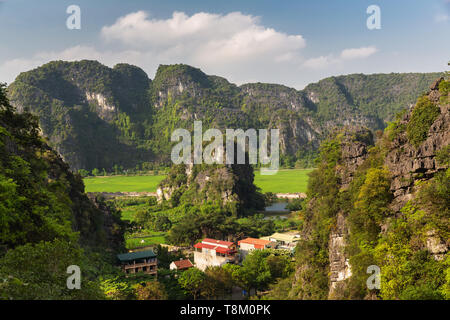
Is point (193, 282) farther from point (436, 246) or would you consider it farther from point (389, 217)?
point (436, 246)

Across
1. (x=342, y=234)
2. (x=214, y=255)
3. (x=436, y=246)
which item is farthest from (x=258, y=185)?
(x=436, y=246)

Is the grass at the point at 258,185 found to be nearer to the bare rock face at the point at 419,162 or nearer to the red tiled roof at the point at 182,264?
the red tiled roof at the point at 182,264

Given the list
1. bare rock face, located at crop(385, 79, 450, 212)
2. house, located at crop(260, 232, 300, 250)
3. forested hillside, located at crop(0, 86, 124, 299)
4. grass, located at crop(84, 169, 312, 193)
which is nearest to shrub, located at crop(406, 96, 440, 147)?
bare rock face, located at crop(385, 79, 450, 212)

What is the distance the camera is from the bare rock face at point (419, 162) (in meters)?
17.8

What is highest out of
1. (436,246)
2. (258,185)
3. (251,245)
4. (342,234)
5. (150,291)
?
(436,246)

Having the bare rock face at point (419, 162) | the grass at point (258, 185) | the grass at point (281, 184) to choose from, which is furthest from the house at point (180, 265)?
the grass at point (258, 185)

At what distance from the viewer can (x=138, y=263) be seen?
32.8 metres

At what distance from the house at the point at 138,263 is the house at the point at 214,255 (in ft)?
20.4

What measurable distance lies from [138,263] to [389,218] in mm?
22756
